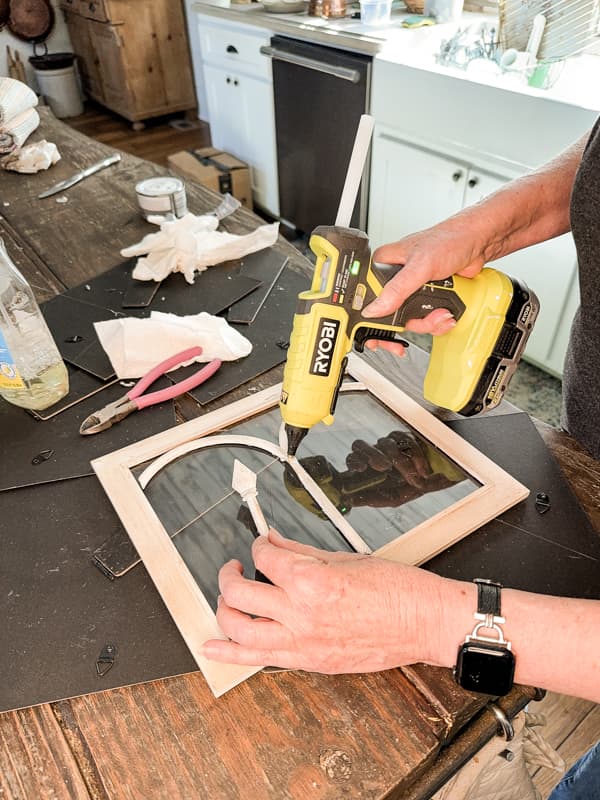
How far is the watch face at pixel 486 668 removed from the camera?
0.52 m

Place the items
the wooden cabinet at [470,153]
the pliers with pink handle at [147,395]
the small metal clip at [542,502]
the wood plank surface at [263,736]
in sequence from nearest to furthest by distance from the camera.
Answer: the wood plank surface at [263,736] → the small metal clip at [542,502] → the pliers with pink handle at [147,395] → the wooden cabinet at [470,153]

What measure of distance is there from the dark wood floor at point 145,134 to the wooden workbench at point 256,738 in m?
3.64

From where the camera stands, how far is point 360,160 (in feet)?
2.17

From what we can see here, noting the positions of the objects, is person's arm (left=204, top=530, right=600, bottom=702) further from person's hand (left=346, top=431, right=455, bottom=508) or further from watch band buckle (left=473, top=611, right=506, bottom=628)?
person's hand (left=346, top=431, right=455, bottom=508)

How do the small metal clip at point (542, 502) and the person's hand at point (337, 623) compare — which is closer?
the person's hand at point (337, 623)

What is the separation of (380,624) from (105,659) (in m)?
0.27

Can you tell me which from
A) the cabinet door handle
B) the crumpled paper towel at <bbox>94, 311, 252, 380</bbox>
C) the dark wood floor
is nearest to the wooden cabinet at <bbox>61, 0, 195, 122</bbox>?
the dark wood floor

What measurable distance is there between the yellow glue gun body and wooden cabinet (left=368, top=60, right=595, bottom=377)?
1038mm

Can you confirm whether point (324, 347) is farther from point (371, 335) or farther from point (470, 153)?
point (470, 153)

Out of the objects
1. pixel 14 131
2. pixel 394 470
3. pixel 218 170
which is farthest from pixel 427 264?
pixel 218 170

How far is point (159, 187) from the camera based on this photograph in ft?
4.20

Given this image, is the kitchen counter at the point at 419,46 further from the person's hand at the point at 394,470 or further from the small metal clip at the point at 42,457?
the small metal clip at the point at 42,457

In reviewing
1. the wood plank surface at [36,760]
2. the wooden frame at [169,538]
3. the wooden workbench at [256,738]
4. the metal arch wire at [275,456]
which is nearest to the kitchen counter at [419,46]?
the wooden frame at [169,538]

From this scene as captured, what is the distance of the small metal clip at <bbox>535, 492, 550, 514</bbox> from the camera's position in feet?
2.30
